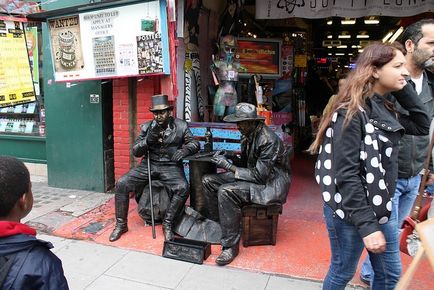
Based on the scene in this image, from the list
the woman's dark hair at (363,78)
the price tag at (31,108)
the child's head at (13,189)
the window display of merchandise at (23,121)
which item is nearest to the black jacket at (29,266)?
the child's head at (13,189)

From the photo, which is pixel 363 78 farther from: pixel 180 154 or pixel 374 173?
pixel 180 154

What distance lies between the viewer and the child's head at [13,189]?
154 cm

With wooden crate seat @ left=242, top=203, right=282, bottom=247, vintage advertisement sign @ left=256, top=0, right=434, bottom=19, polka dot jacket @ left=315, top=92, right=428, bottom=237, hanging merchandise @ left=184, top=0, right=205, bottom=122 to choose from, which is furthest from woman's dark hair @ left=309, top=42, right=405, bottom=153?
vintage advertisement sign @ left=256, top=0, right=434, bottom=19

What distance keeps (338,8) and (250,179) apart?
11.8ft

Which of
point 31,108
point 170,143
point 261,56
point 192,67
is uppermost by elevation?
point 261,56

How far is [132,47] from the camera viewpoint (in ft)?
15.2

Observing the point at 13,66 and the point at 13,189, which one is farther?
the point at 13,66

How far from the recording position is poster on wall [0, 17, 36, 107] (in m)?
3.01

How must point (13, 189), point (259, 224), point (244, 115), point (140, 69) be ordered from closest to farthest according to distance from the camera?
point (13, 189) → point (244, 115) → point (259, 224) → point (140, 69)

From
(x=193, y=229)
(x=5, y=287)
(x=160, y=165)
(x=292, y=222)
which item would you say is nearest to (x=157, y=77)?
(x=160, y=165)

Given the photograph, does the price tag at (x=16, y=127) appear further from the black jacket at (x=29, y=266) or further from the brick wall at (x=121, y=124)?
the black jacket at (x=29, y=266)

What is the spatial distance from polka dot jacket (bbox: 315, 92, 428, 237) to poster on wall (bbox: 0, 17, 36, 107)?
2.43m

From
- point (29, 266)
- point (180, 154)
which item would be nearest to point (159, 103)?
point (180, 154)

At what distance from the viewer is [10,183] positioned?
1.54 m
